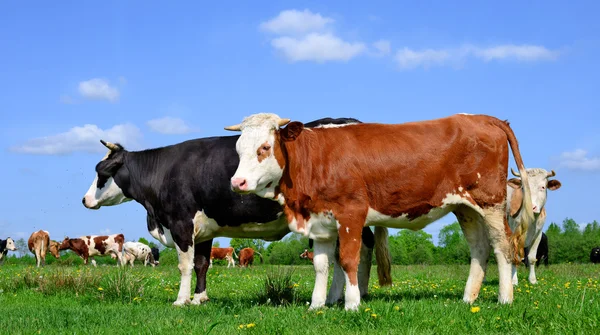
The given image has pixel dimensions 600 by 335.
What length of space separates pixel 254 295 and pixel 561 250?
38665mm

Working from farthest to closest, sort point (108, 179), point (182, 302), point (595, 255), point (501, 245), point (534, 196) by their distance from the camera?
point (595, 255)
point (534, 196)
point (108, 179)
point (182, 302)
point (501, 245)

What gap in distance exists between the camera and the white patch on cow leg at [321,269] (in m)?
8.92

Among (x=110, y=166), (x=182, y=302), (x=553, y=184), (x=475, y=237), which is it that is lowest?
(x=182, y=302)

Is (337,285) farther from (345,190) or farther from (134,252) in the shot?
(134,252)

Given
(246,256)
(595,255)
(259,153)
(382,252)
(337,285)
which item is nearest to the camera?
(259,153)

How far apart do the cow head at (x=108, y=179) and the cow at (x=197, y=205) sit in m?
0.51

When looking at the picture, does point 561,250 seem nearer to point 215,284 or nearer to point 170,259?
point 170,259

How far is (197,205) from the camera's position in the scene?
1104 centimetres

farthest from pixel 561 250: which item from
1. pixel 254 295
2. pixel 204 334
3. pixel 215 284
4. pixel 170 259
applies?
pixel 204 334

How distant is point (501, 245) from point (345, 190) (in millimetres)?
2726

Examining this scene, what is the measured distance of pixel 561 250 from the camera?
44.9 metres

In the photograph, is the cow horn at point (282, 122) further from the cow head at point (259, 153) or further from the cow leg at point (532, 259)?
the cow leg at point (532, 259)

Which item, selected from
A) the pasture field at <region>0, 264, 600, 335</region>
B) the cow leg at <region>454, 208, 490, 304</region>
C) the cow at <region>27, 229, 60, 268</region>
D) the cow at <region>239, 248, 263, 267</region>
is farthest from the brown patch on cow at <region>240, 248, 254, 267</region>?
the cow leg at <region>454, 208, 490, 304</region>

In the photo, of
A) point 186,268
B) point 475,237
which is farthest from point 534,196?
point 186,268
